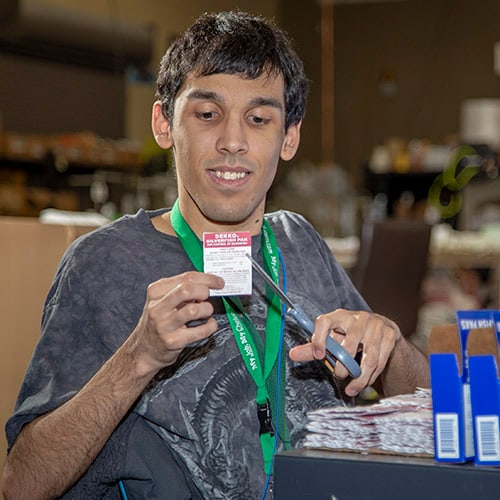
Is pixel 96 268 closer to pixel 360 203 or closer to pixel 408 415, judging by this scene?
pixel 408 415

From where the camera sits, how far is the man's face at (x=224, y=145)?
1.48 metres

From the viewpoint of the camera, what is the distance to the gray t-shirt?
1.38 m

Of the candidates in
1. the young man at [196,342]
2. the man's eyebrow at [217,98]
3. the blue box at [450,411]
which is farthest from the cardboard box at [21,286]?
the blue box at [450,411]

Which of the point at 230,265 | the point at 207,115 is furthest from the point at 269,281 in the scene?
the point at 207,115

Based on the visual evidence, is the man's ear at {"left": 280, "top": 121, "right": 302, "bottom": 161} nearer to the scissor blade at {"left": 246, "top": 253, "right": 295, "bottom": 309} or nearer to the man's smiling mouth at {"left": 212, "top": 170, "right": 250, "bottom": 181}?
the man's smiling mouth at {"left": 212, "top": 170, "right": 250, "bottom": 181}

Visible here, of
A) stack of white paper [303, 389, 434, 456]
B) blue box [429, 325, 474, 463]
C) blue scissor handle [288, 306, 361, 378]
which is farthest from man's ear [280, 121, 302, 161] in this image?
blue box [429, 325, 474, 463]

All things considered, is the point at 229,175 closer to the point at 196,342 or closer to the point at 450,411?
the point at 196,342

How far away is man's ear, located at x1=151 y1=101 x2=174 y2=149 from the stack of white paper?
2.37ft

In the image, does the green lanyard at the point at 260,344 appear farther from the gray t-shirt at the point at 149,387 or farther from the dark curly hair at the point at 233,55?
the dark curly hair at the point at 233,55

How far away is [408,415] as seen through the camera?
3.41 feet

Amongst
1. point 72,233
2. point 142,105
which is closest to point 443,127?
point 142,105

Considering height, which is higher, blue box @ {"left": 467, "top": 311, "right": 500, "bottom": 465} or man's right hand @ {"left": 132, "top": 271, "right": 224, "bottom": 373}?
man's right hand @ {"left": 132, "top": 271, "right": 224, "bottom": 373}

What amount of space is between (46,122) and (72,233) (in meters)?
5.77

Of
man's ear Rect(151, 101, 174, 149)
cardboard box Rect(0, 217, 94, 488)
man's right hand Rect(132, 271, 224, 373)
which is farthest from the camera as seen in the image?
→ cardboard box Rect(0, 217, 94, 488)
